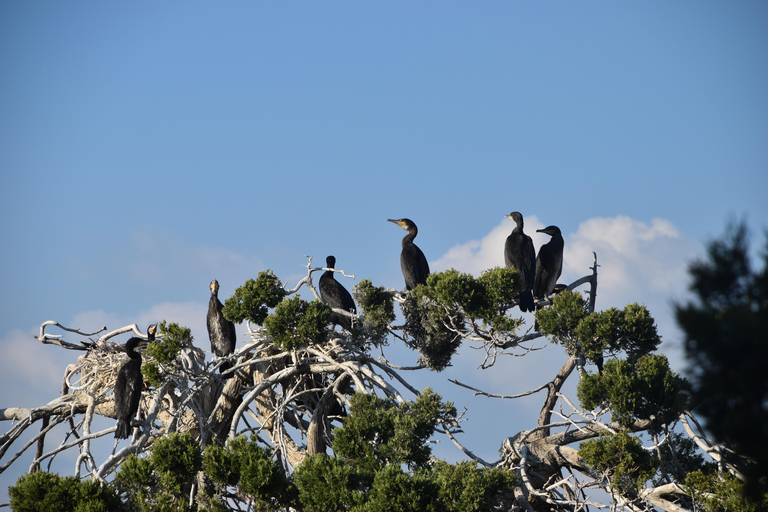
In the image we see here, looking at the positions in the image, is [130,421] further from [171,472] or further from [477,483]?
[477,483]

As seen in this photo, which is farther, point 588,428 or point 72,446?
point 72,446

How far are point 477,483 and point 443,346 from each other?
2311 mm

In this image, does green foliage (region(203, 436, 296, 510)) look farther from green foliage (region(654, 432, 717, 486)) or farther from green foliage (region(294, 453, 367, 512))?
green foliage (region(654, 432, 717, 486))

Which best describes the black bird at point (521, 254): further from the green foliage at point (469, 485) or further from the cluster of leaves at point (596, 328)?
the green foliage at point (469, 485)

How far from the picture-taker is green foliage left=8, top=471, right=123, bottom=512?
502 cm

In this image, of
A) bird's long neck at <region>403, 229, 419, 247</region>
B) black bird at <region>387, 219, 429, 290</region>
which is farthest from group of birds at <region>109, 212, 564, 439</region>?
bird's long neck at <region>403, 229, 419, 247</region>

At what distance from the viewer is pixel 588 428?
254 inches

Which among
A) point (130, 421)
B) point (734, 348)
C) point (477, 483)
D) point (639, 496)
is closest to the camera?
point (734, 348)

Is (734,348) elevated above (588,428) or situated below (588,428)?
below

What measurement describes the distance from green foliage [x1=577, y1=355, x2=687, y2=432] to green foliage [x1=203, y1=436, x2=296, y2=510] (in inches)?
106

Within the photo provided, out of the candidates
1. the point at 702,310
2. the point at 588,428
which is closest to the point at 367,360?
the point at 588,428

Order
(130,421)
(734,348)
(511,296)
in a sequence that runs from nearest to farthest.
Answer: (734,348) → (511,296) → (130,421)

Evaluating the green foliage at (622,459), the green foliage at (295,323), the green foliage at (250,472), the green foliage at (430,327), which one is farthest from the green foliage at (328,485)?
the green foliage at (430,327)

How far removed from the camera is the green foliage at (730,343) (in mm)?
2395
